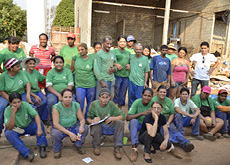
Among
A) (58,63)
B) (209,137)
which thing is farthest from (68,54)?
(209,137)

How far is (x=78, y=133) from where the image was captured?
10.4 ft

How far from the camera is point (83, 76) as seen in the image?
398 cm

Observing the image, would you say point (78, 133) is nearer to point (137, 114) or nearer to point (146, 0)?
point (137, 114)

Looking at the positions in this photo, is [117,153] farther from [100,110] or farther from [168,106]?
[168,106]

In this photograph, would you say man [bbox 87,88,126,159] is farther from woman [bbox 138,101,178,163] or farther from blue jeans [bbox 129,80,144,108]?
→ blue jeans [bbox 129,80,144,108]

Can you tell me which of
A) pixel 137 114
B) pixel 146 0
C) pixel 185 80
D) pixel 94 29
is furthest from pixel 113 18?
pixel 137 114

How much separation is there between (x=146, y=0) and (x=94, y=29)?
20.4 ft

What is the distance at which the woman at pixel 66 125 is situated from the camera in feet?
9.96

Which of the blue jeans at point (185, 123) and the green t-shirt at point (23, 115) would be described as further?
the blue jeans at point (185, 123)

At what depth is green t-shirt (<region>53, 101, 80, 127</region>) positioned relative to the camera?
3.17 meters

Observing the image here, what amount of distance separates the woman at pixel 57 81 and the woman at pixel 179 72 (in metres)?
2.62

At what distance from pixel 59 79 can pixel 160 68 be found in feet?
7.82

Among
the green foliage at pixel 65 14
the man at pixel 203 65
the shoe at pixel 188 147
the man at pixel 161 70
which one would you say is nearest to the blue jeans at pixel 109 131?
the shoe at pixel 188 147

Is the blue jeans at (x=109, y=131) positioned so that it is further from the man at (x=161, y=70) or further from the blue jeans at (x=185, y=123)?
the man at (x=161, y=70)
